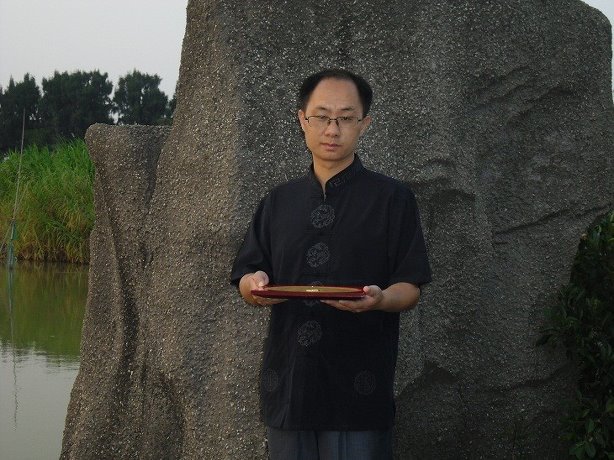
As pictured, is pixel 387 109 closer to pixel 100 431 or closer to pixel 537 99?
pixel 537 99

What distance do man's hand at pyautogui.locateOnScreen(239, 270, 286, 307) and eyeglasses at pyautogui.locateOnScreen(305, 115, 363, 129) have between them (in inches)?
14.2

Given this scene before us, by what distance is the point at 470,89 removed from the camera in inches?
130

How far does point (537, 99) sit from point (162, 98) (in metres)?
13.4

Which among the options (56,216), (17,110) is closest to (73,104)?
(17,110)

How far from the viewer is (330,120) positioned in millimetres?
2289

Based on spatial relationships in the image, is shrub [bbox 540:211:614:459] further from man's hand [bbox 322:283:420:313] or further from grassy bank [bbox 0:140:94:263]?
grassy bank [bbox 0:140:94:263]

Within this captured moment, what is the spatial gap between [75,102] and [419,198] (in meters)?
14.2

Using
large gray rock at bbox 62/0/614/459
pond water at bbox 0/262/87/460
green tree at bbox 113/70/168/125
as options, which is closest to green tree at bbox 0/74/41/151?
green tree at bbox 113/70/168/125

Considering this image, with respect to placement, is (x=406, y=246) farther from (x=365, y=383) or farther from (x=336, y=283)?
(x=365, y=383)

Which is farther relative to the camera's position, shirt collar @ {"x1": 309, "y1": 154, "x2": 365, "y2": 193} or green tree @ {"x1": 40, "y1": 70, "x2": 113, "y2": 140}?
green tree @ {"x1": 40, "y1": 70, "x2": 113, "y2": 140}

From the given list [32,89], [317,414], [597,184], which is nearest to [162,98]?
[32,89]

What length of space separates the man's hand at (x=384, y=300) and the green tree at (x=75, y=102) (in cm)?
1467

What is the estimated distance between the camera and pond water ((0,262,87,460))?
4.38 m

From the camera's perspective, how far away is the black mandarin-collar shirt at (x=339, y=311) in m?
2.22
